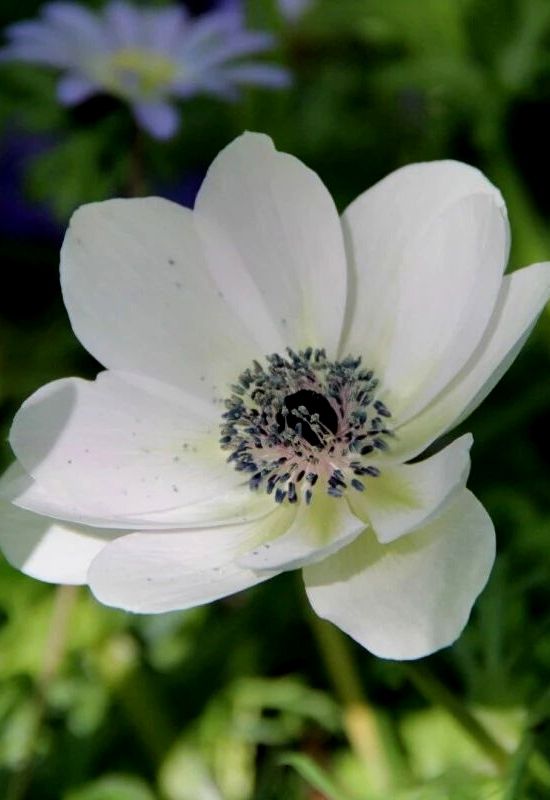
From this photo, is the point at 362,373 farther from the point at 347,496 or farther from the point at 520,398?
the point at 520,398

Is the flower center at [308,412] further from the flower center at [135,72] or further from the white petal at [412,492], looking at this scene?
the flower center at [135,72]

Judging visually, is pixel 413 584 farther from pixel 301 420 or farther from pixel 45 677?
pixel 45 677

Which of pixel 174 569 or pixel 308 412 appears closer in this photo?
pixel 174 569

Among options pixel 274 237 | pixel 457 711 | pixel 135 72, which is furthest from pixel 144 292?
pixel 135 72

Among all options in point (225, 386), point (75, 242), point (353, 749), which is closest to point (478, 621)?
point (353, 749)

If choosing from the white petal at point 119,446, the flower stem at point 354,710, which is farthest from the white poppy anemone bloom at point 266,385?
the flower stem at point 354,710

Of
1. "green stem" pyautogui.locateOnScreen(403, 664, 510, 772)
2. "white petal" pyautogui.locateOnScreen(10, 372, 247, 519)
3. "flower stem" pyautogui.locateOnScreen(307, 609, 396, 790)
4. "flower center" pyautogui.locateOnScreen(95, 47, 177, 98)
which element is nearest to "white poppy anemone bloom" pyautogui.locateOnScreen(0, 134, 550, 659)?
"white petal" pyautogui.locateOnScreen(10, 372, 247, 519)
